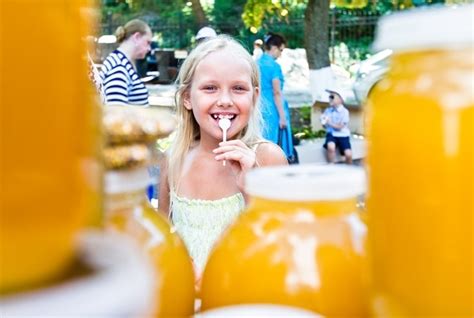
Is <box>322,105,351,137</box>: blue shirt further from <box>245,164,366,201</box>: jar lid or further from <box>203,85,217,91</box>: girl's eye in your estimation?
<box>245,164,366,201</box>: jar lid

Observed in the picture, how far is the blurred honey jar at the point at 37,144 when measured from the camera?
31cm

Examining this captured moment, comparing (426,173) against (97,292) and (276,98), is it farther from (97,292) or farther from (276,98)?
(276,98)

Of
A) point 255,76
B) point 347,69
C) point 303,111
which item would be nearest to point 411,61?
point 255,76

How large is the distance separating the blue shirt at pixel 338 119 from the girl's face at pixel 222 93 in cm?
384

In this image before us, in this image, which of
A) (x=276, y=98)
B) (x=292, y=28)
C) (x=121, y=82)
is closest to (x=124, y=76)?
(x=121, y=82)

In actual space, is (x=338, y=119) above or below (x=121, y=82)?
below

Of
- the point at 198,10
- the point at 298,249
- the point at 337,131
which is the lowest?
the point at 337,131

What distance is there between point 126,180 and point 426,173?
235 mm

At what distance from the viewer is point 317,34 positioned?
683cm

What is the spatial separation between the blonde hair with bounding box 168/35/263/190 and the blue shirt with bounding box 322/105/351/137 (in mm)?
3644

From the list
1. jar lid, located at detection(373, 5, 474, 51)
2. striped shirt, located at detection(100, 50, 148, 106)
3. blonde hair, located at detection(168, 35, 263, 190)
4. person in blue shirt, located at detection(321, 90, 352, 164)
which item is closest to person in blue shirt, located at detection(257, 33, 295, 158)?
person in blue shirt, located at detection(321, 90, 352, 164)

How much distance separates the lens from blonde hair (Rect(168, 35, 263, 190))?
1725 mm

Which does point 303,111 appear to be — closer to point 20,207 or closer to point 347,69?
point 347,69

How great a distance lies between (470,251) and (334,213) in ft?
0.50
